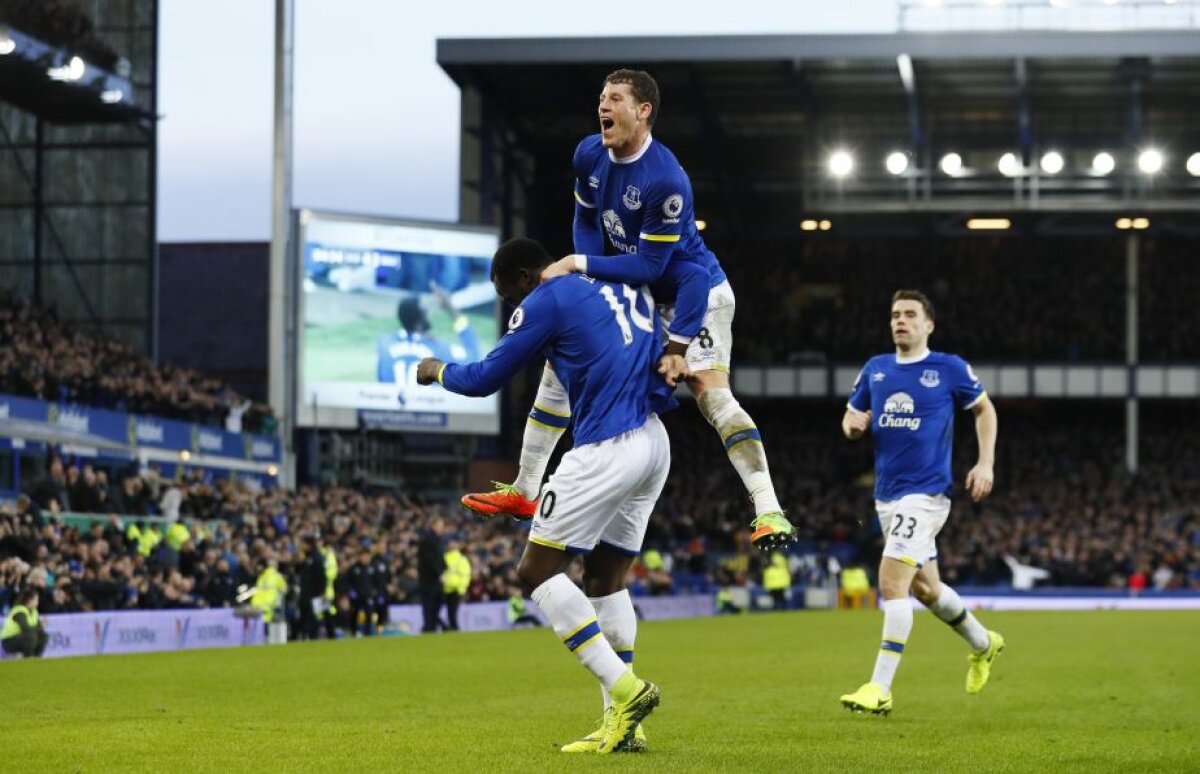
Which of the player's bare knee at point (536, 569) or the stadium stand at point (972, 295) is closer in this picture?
the player's bare knee at point (536, 569)

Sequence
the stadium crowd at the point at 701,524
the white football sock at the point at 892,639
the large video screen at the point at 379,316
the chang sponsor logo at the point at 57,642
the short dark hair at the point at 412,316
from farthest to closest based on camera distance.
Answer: the short dark hair at the point at 412,316 < the large video screen at the point at 379,316 < the stadium crowd at the point at 701,524 < the chang sponsor logo at the point at 57,642 < the white football sock at the point at 892,639

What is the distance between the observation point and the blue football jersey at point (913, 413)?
12.9 metres

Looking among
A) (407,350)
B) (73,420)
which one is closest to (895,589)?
(73,420)

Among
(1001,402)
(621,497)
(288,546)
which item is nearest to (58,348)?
(288,546)

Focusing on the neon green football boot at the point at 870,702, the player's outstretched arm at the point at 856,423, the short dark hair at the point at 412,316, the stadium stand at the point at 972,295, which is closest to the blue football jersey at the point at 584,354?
the neon green football boot at the point at 870,702

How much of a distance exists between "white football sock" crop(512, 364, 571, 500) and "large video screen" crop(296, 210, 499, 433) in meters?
36.6

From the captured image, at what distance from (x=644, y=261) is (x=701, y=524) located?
158ft

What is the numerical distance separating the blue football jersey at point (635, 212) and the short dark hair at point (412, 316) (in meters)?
37.9

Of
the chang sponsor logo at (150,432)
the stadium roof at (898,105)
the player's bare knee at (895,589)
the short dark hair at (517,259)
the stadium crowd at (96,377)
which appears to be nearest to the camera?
the short dark hair at (517,259)

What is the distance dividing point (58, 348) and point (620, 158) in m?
30.5

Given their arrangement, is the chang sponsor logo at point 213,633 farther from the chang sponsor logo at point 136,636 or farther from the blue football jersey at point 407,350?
the blue football jersey at point 407,350

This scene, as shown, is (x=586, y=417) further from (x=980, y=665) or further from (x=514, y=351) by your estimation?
(x=980, y=665)

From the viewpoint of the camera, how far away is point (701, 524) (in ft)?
186

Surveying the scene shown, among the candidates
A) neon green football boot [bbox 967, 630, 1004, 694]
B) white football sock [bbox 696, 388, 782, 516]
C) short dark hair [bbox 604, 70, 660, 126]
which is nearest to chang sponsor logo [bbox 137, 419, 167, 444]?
neon green football boot [bbox 967, 630, 1004, 694]
